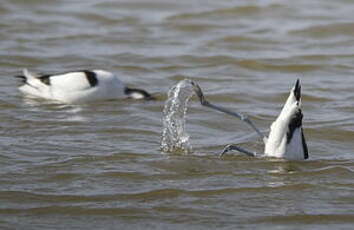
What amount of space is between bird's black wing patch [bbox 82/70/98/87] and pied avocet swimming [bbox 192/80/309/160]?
2.84 meters

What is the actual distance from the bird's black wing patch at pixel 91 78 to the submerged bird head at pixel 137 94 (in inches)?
12.5

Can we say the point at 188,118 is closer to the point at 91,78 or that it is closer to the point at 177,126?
the point at 177,126

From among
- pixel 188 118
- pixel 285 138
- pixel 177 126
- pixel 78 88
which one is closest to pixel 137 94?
pixel 78 88

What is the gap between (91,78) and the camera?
991 centimetres

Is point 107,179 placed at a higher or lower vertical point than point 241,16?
lower

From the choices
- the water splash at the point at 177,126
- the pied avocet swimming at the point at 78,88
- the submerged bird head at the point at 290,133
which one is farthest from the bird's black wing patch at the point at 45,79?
the submerged bird head at the point at 290,133

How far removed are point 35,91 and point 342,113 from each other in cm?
301

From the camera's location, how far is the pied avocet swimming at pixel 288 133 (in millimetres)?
6930

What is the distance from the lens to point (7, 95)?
952cm

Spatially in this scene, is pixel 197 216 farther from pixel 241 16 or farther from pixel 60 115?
pixel 241 16

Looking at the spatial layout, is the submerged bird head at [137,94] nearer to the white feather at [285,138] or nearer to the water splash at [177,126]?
the water splash at [177,126]

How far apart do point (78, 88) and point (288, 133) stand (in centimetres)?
325

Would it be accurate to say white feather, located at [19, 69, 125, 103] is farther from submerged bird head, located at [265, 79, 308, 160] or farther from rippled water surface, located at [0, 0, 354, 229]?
submerged bird head, located at [265, 79, 308, 160]

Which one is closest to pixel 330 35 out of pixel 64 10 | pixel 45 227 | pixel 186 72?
pixel 186 72
